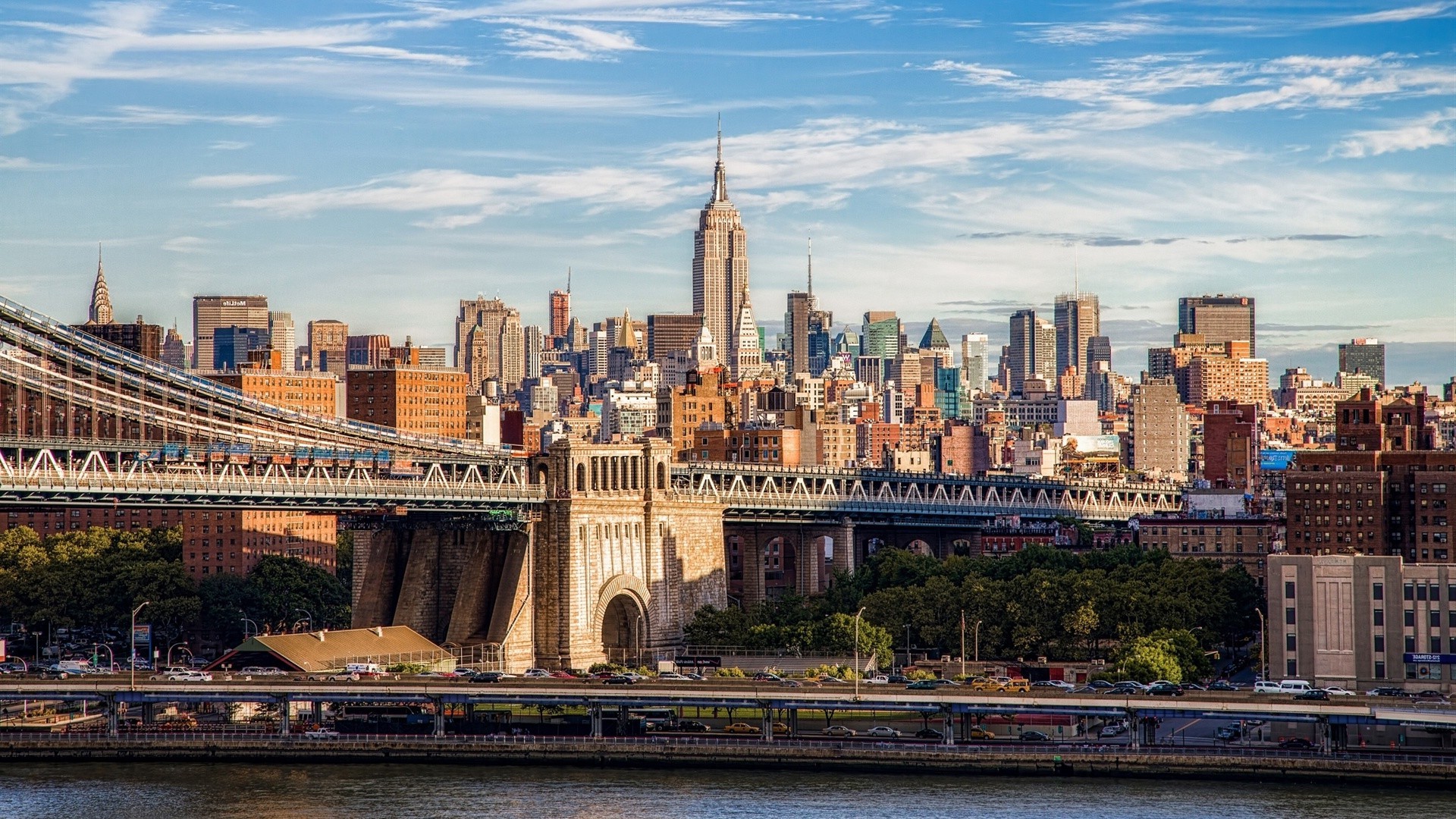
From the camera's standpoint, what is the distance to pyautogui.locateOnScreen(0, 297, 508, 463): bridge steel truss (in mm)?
131375

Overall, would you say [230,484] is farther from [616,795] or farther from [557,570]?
[616,795]

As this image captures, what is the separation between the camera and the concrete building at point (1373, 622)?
408 feet

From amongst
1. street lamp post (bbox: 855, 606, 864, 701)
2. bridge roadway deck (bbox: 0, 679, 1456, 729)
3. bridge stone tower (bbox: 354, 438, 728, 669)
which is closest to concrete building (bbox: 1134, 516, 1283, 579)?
bridge stone tower (bbox: 354, 438, 728, 669)

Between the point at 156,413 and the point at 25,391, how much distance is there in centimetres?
726

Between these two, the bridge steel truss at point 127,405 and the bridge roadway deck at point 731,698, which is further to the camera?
the bridge steel truss at point 127,405

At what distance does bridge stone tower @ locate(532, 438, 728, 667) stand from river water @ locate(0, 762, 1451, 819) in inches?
1316

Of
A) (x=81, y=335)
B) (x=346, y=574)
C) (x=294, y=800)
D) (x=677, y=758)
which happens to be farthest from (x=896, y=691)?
(x=346, y=574)

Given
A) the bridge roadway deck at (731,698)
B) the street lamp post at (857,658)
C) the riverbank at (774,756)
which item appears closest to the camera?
the riverbank at (774,756)

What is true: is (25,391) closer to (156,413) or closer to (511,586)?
(156,413)

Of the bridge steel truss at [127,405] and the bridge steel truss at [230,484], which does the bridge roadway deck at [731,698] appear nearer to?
the bridge steel truss at [230,484]

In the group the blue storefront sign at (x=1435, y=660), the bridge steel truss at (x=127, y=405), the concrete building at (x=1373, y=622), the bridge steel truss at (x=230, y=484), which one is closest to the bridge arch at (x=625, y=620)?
the bridge steel truss at (x=230, y=484)

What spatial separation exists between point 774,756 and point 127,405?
153 ft

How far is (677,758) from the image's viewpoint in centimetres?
11188

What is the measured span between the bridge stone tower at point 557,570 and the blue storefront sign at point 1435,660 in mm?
46763
